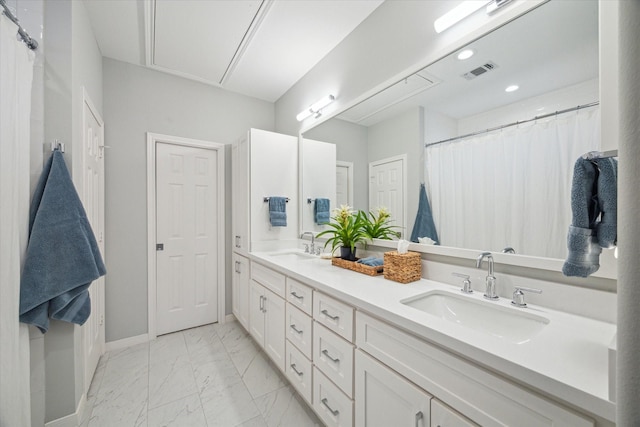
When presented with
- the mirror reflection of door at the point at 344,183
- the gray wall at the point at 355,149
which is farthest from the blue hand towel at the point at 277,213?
the gray wall at the point at 355,149

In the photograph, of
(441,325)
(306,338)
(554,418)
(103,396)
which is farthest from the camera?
(103,396)

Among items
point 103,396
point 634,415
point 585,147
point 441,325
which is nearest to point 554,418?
point 441,325

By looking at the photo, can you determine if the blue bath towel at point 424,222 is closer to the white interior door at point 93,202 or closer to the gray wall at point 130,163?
the white interior door at point 93,202

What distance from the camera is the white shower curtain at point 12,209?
3.21 feet

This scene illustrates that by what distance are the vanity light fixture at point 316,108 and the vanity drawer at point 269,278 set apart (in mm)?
1485

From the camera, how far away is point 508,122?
1.16m

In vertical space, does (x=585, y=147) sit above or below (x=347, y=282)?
above

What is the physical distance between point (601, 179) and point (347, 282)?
3.39 feet

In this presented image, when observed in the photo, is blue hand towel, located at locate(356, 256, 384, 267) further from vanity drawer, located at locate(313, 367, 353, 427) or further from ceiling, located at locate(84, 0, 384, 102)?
ceiling, located at locate(84, 0, 384, 102)

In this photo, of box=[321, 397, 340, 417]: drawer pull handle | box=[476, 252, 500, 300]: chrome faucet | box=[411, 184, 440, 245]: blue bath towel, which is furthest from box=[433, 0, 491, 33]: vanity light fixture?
box=[321, 397, 340, 417]: drawer pull handle

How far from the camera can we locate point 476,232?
1.27 m

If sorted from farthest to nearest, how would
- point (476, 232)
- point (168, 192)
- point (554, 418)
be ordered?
1. point (168, 192)
2. point (476, 232)
3. point (554, 418)

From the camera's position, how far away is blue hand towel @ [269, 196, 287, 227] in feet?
8.41

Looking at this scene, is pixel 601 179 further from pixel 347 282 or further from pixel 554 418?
pixel 347 282
